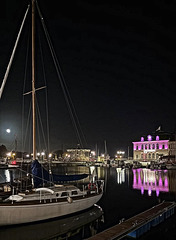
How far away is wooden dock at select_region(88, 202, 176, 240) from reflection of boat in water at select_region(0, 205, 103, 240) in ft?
7.43

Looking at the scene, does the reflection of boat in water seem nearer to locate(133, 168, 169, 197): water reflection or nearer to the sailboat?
the sailboat

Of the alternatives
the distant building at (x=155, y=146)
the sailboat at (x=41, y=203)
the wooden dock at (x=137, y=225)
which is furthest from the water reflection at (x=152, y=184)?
the distant building at (x=155, y=146)

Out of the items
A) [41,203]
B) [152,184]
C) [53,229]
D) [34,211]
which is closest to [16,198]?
[34,211]

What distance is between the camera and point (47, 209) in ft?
57.8

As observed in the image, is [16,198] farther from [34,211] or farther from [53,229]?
[53,229]

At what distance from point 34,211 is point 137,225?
23.0 ft

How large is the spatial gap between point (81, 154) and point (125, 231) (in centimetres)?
17223

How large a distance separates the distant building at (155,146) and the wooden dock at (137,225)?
107684mm

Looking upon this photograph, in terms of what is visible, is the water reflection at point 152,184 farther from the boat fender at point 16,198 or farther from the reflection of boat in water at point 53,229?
the boat fender at point 16,198

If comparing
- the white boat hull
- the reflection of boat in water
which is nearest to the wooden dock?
the reflection of boat in water

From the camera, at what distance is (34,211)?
1697 cm

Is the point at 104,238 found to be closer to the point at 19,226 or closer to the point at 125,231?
the point at 125,231

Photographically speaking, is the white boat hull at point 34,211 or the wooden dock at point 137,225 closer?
the wooden dock at point 137,225

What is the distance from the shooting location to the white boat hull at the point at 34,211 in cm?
1616
